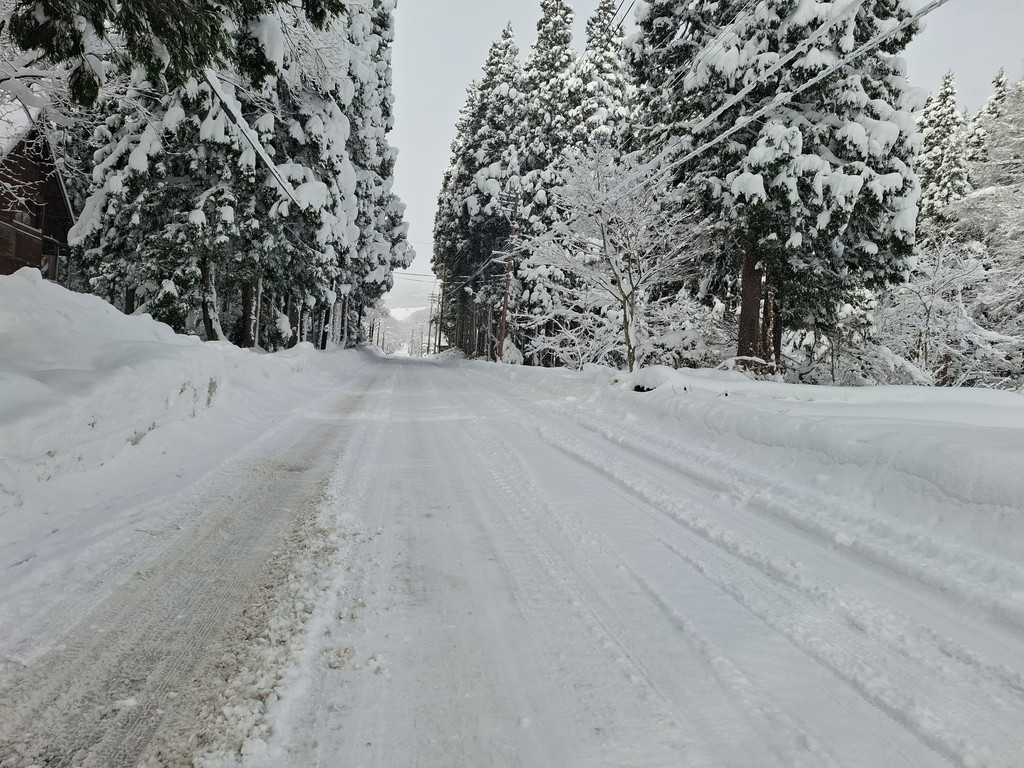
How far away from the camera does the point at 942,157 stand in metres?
26.1

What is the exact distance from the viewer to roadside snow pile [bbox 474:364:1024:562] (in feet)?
11.3

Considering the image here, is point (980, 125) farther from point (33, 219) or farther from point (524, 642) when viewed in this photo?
point (33, 219)

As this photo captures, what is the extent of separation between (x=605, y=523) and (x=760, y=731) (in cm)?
206

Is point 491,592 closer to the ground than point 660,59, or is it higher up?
closer to the ground


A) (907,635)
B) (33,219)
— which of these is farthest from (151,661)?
(33,219)

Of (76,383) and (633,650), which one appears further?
(76,383)

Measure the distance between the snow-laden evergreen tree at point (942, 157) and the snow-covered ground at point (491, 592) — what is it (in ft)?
83.2

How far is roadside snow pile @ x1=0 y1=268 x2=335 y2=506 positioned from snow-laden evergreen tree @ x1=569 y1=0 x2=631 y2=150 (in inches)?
767

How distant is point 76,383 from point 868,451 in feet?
22.4

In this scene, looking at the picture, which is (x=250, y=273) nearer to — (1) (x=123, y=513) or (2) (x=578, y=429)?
(2) (x=578, y=429)

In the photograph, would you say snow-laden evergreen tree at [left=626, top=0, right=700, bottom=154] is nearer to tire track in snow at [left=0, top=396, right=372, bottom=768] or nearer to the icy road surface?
the icy road surface

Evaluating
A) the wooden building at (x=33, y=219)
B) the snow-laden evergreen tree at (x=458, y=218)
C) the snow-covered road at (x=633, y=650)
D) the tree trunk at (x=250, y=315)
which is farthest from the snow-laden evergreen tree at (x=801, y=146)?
the snow-laden evergreen tree at (x=458, y=218)

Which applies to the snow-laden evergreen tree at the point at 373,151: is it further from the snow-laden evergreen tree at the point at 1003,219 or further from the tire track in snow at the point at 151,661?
the snow-laden evergreen tree at the point at 1003,219

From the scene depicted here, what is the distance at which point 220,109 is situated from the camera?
11164mm
